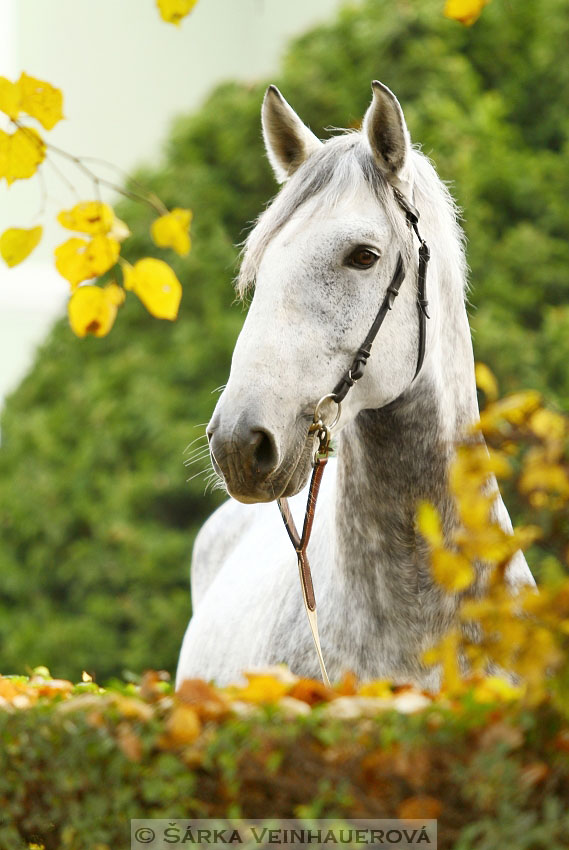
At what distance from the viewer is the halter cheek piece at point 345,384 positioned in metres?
2.45

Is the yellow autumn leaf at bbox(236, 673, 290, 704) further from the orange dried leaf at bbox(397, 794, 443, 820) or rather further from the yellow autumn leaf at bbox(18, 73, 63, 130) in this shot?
the yellow autumn leaf at bbox(18, 73, 63, 130)

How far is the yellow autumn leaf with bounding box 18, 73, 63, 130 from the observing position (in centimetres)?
205

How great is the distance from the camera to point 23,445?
264 inches

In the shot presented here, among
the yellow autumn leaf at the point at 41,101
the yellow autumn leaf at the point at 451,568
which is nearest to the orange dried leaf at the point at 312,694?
the yellow autumn leaf at the point at 451,568

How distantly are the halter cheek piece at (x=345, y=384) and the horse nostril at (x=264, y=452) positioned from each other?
0.14 metres

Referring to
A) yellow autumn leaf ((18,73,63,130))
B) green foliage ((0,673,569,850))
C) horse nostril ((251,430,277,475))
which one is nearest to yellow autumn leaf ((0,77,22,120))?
yellow autumn leaf ((18,73,63,130))

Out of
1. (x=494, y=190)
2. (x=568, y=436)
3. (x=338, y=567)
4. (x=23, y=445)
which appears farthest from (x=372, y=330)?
(x=23, y=445)

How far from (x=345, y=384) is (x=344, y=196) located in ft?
1.68

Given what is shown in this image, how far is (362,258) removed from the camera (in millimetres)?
2574

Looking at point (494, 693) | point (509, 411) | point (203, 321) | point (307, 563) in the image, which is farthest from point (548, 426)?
point (203, 321)

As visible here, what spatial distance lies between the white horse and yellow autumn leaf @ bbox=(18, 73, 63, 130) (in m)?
0.67

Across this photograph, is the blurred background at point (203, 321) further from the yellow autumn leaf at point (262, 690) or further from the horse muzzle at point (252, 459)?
the yellow autumn leaf at point (262, 690)

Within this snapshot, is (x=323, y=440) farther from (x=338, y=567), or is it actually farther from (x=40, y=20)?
(x=40, y=20)

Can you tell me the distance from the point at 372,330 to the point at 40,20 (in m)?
12.0
